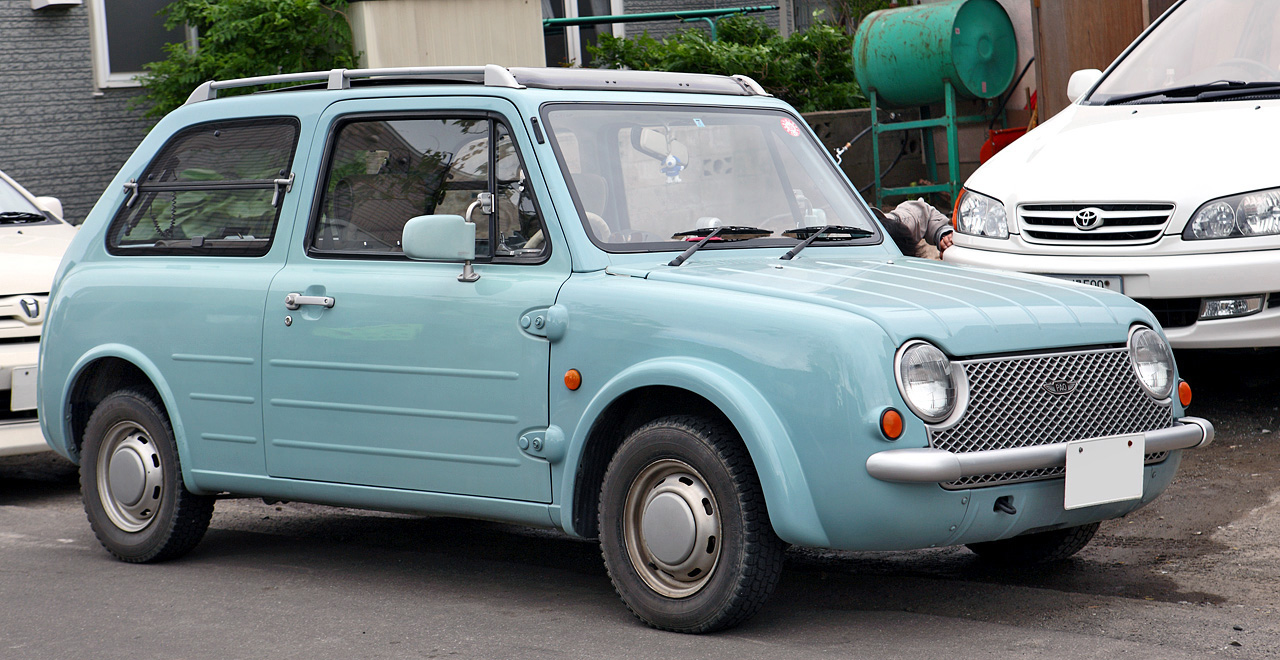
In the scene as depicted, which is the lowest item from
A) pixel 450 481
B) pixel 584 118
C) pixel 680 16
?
pixel 450 481

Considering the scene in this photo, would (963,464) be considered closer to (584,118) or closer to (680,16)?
(584,118)

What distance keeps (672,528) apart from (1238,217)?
3.28m

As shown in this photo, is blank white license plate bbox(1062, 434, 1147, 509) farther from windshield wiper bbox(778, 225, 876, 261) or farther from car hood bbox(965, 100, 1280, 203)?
car hood bbox(965, 100, 1280, 203)

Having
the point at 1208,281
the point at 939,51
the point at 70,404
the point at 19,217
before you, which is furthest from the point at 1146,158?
the point at 19,217

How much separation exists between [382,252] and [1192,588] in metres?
3.01

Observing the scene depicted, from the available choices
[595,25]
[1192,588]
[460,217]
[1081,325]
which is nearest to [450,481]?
[460,217]

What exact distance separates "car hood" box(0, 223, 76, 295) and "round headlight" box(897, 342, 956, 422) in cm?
517

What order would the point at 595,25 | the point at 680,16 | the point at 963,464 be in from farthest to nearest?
the point at 595,25 < the point at 680,16 < the point at 963,464

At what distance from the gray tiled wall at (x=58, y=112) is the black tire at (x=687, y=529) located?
10518mm

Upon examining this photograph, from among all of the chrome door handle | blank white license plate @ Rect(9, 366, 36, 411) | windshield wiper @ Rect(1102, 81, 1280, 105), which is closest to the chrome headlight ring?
the chrome door handle

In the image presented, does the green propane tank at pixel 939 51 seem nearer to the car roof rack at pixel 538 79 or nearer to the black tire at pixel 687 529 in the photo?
the car roof rack at pixel 538 79

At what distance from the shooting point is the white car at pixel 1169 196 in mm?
6391

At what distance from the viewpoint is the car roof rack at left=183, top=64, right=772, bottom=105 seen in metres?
5.26

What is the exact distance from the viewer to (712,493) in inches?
173
